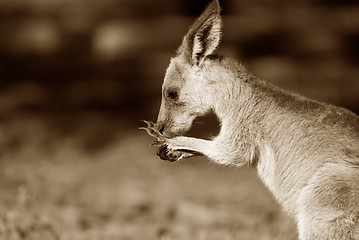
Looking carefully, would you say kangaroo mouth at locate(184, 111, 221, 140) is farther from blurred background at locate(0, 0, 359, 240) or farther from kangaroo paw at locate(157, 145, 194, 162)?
kangaroo paw at locate(157, 145, 194, 162)

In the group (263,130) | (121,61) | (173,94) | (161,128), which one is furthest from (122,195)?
(121,61)

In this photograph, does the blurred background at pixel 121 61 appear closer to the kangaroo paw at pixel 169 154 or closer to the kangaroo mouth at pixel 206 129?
the kangaroo mouth at pixel 206 129

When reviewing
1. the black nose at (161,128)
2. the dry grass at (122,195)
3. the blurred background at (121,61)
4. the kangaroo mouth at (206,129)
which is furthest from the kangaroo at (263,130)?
the kangaroo mouth at (206,129)

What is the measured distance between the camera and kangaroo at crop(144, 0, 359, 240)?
483 cm

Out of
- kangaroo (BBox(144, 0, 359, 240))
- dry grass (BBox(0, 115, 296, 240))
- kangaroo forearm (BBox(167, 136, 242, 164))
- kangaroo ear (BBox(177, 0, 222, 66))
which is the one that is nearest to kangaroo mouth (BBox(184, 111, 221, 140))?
dry grass (BBox(0, 115, 296, 240))

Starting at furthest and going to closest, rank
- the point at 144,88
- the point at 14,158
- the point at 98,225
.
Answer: the point at 144,88 < the point at 14,158 < the point at 98,225

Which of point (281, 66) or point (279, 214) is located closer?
point (279, 214)

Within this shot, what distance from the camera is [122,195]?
790 cm

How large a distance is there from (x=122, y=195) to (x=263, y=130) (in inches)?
119

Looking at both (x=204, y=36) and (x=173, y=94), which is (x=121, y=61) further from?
(x=204, y=36)

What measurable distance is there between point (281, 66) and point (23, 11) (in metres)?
5.01

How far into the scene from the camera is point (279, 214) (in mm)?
7047

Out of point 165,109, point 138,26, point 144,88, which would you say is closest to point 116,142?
point 144,88

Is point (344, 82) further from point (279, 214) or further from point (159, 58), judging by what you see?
point (279, 214)
